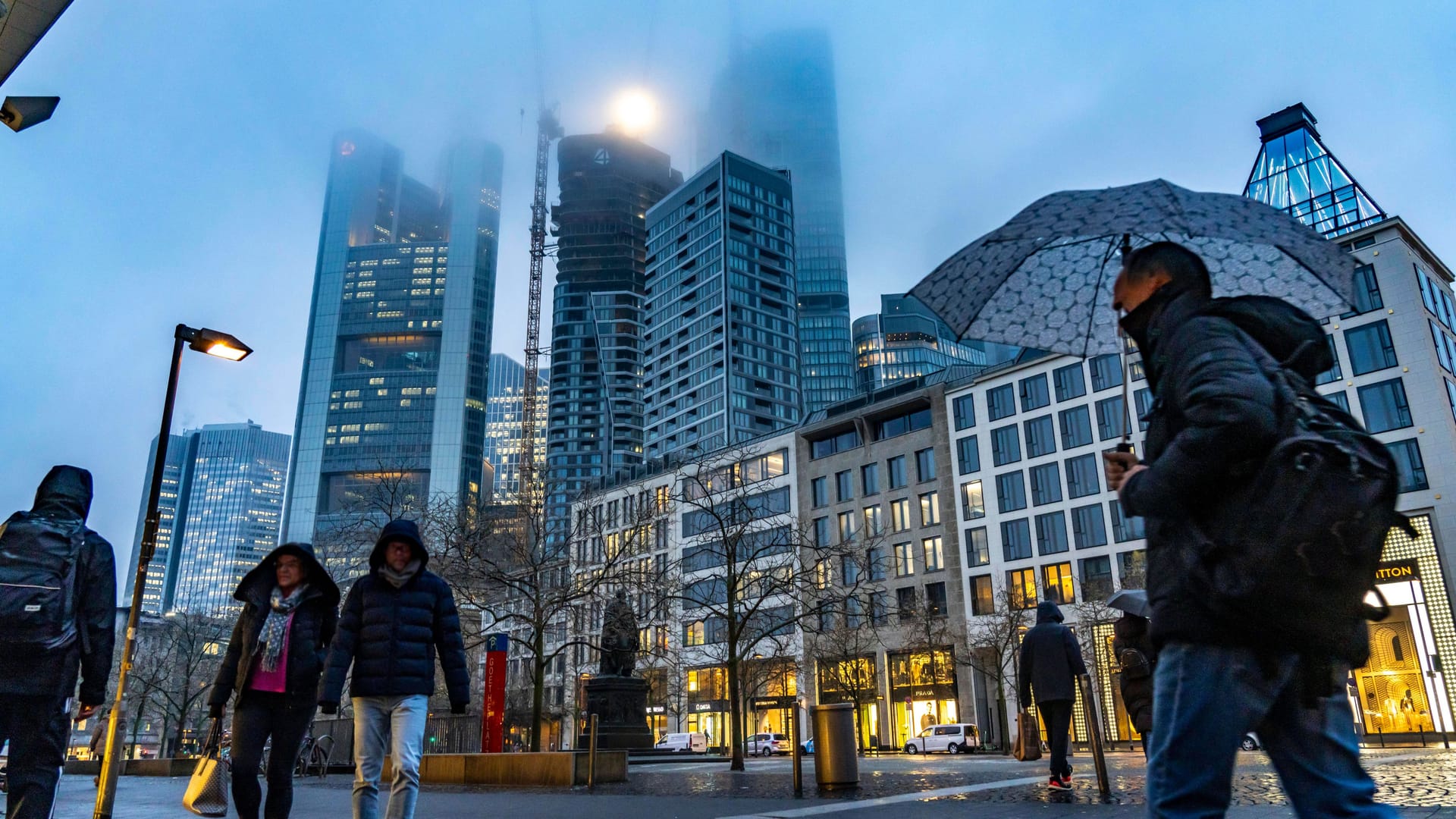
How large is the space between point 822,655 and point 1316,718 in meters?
52.3

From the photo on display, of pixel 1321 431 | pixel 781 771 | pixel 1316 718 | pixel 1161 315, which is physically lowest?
pixel 781 771

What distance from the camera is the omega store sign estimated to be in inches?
1521

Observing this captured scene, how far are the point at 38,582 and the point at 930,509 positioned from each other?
5782cm

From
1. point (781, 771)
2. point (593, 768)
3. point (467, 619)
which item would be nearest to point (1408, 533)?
point (593, 768)

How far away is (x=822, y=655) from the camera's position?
5303cm

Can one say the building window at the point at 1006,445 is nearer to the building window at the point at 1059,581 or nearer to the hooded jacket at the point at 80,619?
the building window at the point at 1059,581

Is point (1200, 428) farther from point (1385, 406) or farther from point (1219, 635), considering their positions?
point (1385, 406)

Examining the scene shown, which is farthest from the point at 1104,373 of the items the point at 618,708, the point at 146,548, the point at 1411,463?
the point at 146,548

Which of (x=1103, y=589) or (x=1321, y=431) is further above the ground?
(x=1103, y=589)

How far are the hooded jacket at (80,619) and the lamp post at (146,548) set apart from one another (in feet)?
8.20

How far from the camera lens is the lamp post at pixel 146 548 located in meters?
8.60

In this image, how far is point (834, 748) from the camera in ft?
38.1

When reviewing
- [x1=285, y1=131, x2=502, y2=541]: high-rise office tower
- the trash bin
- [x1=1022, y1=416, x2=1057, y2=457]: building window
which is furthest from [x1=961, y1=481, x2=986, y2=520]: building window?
[x1=285, y1=131, x2=502, y2=541]: high-rise office tower

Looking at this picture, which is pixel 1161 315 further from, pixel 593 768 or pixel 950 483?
pixel 950 483
